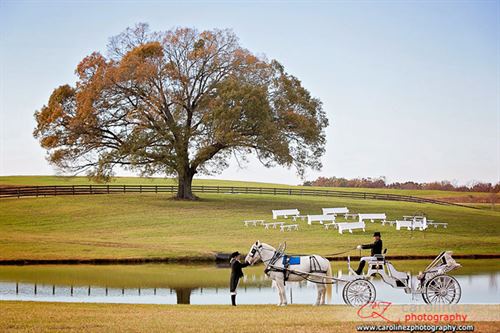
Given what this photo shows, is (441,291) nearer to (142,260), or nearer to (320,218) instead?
(142,260)

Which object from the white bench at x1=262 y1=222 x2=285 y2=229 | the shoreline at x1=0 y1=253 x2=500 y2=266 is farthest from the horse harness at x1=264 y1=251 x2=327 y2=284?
the white bench at x1=262 y1=222 x2=285 y2=229

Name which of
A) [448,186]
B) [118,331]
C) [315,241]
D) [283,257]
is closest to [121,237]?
[315,241]

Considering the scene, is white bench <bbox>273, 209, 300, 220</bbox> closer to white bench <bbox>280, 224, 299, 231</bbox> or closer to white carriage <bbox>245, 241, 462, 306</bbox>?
white bench <bbox>280, 224, 299, 231</bbox>

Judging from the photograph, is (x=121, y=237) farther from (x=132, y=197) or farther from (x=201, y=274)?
(x=132, y=197)

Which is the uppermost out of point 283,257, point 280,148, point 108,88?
point 108,88

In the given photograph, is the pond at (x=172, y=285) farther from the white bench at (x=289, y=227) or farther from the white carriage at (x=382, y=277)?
the white bench at (x=289, y=227)

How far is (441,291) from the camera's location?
1908cm

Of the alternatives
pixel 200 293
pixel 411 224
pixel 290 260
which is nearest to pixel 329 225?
pixel 411 224

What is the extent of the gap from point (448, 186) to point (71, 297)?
85175mm

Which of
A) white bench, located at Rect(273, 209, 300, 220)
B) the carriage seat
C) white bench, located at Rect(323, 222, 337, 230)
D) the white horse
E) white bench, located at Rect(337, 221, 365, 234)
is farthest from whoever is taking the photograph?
white bench, located at Rect(273, 209, 300, 220)

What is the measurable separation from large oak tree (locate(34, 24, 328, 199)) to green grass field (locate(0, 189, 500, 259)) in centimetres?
369

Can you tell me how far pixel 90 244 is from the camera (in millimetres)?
42375

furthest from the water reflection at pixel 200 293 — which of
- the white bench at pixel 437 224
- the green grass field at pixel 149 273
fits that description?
the white bench at pixel 437 224

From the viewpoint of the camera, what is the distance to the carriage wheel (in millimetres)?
19030
